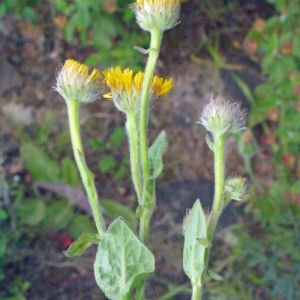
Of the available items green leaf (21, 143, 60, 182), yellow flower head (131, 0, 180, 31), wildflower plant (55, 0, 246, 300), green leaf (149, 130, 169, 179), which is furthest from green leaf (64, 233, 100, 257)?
green leaf (21, 143, 60, 182)

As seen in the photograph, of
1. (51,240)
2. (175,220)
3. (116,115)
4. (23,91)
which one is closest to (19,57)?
(23,91)

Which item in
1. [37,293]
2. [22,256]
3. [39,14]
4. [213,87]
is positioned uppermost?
[39,14]

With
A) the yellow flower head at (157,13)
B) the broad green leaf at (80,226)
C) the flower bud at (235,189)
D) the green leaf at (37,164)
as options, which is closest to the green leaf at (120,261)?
the flower bud at (235,189)

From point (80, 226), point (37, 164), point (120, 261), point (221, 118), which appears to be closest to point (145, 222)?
point (120, 261)

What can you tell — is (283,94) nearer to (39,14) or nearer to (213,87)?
(213,87)

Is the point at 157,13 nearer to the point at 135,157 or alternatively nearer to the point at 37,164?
the point at 135,157

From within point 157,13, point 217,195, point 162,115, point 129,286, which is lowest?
point 129,286

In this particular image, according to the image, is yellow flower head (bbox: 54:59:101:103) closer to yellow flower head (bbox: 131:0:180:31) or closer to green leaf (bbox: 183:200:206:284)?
yellow flower head (bbox: 131:0:180:31)
